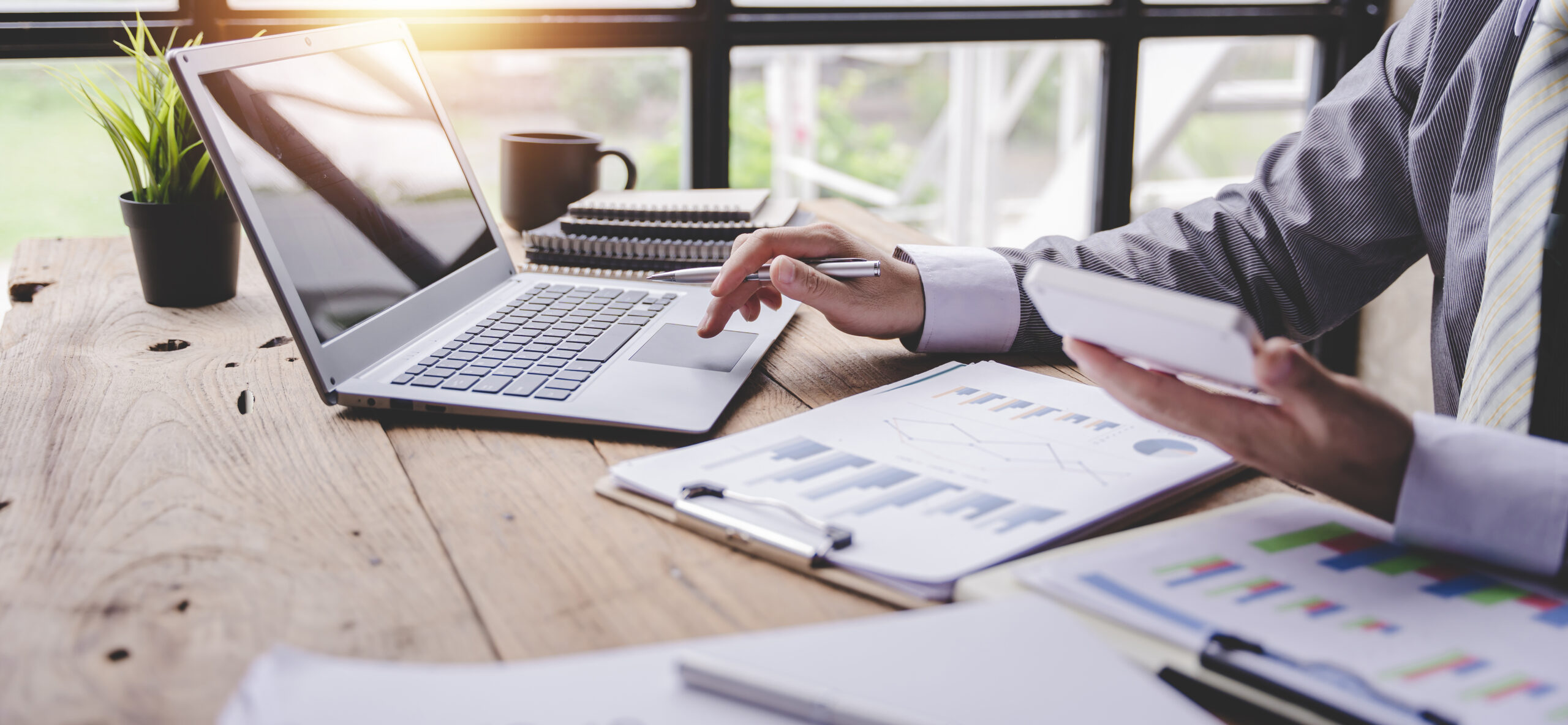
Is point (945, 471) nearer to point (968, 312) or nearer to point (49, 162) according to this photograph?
point (968, 312)

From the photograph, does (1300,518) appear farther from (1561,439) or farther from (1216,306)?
(1561,439)

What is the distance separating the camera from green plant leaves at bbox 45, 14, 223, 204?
100 cm

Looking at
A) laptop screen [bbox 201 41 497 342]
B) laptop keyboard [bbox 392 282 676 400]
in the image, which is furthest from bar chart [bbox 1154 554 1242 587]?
laptop screen [bbox 201 41 497 342]

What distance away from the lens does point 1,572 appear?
20.4 inches

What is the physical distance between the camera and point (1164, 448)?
64 cm

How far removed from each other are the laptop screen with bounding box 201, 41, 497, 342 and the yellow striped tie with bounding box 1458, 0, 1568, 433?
2.69ft

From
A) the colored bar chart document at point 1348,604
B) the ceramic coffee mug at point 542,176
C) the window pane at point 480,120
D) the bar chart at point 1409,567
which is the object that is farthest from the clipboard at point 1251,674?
the ceramic coffee mug at point 542,176

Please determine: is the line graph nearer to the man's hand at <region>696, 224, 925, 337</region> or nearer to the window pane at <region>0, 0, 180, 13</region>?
the man's hand at <region>696, 224, 925, 337</region>

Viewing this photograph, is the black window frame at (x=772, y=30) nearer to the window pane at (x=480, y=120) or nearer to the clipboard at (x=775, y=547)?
the window pane at (x=480, y=120)

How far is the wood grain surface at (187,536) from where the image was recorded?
446 millimetres

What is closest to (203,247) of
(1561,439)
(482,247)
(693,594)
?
(482,247)

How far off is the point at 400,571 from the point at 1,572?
0.64ft

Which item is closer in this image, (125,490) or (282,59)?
(125,490)

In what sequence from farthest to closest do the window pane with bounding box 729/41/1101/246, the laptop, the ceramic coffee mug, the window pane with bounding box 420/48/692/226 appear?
1. the window pane with bounding box 729/41/1101/246
2. the window pane with bounding box 420/48/692/226
3. the ceramic coffee mug
4. the laptop
